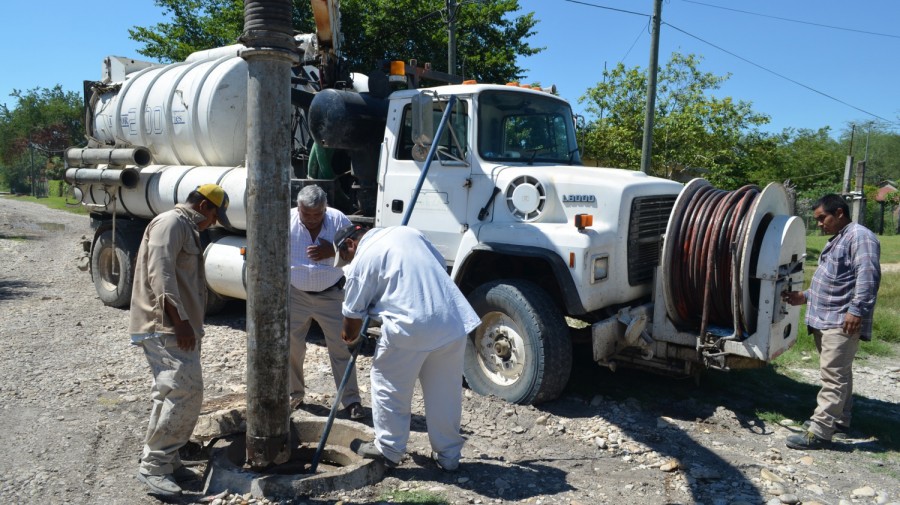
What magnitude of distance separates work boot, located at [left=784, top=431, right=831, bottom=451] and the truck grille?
159cm

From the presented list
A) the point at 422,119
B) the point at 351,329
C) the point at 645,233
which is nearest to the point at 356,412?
the point at 351,329

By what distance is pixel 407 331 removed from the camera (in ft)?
13.0

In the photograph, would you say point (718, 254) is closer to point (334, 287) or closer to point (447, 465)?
point (447, 465)

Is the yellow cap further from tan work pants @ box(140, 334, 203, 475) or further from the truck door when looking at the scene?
the truck door

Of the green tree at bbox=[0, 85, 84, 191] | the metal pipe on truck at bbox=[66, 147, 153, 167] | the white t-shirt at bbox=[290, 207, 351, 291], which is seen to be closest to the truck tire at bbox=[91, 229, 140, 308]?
the metal pipe on truck at bbox=[66, 147, 153, 167]

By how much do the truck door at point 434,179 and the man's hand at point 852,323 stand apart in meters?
2.89

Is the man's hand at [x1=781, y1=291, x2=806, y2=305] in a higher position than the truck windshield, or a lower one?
lower

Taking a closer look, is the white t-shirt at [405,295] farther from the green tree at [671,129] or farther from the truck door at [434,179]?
the green tree at [671,129]

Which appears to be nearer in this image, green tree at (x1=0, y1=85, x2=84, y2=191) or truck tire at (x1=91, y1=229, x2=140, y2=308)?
truck tire at (x1=91, y1=229, x2=140, y2=308)

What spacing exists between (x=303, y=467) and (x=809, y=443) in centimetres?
344

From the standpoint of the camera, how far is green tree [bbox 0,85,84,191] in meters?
52.2

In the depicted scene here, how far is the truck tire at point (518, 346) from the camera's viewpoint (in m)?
5.40

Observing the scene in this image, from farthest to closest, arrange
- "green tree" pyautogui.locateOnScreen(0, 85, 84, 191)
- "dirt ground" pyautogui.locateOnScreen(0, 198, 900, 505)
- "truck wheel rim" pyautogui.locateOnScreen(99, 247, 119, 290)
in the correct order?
"green tree" pyautogui.locateOnScreen(0, 85, 84, 191), "truck wheel rim" pyautogui.locateOnScreen(99, 247, 119, 290), "dirt ground" pyautogui.locateOnScreen(0, 198, 900, 505)

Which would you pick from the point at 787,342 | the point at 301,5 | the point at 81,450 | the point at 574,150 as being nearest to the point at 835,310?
the point at 787,342
